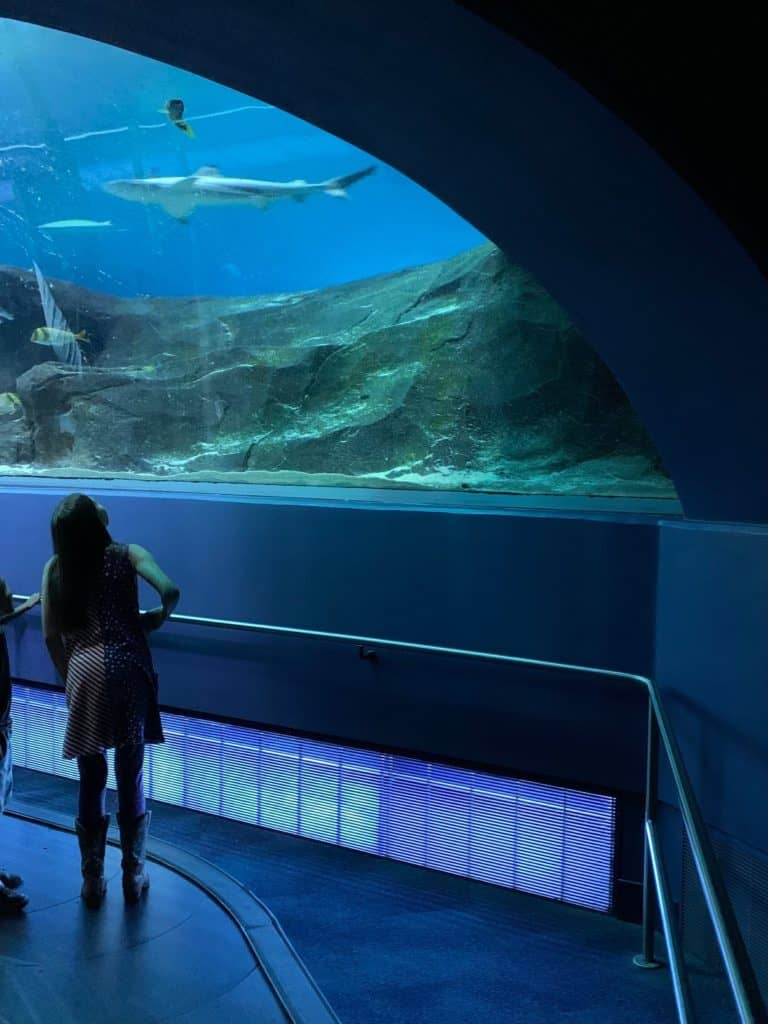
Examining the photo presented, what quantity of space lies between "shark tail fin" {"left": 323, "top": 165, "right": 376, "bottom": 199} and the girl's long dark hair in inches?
113

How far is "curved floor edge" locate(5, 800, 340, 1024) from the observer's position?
2365 millimetres

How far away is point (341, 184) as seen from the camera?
4.86m

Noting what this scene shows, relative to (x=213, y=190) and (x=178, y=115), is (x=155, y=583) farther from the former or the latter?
(x=178, y=115)

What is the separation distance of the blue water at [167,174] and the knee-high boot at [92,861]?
324 centimetres

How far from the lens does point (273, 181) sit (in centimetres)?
505

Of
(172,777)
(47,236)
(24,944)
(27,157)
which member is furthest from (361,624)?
(27,157)

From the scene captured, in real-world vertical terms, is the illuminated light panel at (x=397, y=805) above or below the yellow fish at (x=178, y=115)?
below

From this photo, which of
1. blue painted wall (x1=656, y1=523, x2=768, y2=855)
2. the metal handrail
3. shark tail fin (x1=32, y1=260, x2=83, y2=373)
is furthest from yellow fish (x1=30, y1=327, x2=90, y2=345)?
blue painted wall (x1=656, y1=523, x2=768, y2=855)

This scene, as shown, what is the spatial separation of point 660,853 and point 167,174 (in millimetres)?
4746

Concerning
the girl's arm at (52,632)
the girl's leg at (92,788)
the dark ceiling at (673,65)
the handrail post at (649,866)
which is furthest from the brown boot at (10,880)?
the dark ceiling at (673,65)

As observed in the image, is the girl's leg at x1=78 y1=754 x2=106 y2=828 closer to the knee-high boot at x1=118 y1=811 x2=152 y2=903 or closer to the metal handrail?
the knee-high boot at x1=118 y1=811 x2=152 y2=903

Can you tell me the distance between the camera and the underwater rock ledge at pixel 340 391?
4.11 m

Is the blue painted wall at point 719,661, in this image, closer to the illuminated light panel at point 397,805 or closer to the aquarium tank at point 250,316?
the illuminated light panel at point 397,805

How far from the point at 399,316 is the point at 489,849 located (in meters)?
2.76
